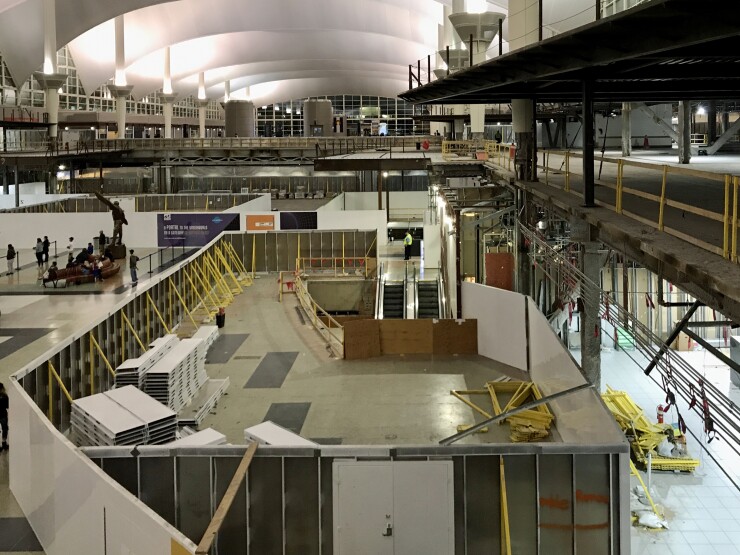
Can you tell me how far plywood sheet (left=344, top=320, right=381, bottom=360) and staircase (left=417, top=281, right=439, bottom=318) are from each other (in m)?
10.5

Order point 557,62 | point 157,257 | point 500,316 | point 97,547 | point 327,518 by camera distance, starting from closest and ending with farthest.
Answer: point 97,547, point 327,518, point 557,62, point 500,316, point 157,257

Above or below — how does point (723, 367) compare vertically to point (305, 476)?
below

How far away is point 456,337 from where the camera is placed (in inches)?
849

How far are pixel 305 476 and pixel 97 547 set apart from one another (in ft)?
8.23

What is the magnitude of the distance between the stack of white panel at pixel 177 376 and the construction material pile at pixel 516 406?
216 inches

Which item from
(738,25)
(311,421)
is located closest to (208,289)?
(311,421)

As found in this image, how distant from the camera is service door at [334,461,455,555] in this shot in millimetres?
10180

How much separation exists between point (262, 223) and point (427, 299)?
8462 mm

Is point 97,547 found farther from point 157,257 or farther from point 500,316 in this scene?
point 157,257

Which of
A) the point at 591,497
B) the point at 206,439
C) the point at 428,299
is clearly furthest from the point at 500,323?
the point at 428,299

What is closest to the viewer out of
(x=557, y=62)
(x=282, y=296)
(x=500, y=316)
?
(x=557, y=62)

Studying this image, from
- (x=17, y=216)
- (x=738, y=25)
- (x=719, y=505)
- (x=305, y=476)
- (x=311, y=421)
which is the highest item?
(x=738, y=25)

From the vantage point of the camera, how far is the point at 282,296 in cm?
2869

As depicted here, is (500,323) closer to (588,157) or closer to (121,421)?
(588,157)
